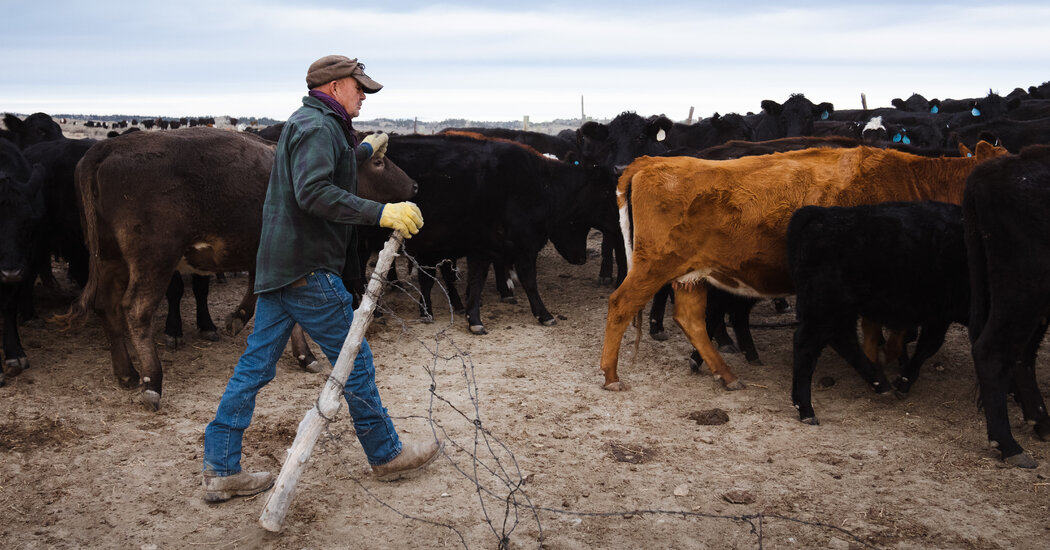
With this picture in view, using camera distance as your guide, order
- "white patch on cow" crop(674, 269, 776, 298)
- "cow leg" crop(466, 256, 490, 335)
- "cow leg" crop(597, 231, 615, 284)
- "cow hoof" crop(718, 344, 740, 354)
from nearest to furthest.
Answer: "white patch on cow" crop(674, 269, 776, 298), "cow hoof" crop(718, 344, 740, 354), "cow leg" crop(466, 256, 490, 335), "cow leg" crop(597, 231, 615, 284)

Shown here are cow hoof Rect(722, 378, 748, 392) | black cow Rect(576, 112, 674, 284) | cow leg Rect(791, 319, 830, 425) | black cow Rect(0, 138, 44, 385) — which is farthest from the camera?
black cow Rect(576, 112, 674, 284)

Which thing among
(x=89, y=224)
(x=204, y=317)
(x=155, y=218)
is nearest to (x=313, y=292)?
(x=155, y=218)

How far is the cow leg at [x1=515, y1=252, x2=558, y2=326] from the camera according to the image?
825cm

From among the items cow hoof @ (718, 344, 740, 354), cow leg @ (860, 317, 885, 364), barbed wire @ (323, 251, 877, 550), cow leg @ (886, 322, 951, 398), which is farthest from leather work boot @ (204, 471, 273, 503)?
cow leg @ (860, 317, 885, 364)

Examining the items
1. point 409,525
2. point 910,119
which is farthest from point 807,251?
point 910,119

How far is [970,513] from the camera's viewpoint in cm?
396

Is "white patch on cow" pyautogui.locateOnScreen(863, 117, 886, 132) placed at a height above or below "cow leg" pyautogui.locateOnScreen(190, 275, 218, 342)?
above

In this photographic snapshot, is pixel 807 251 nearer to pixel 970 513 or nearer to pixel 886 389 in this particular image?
pixel 886 389

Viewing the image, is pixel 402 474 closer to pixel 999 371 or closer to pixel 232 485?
pixel 232 485

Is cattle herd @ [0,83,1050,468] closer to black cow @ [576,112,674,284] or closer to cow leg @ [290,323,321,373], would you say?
cow leg @ [290,323,321,373]

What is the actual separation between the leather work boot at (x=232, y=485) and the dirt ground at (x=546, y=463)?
0.22 ft

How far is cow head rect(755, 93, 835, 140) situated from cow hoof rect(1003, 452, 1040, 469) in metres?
9.61

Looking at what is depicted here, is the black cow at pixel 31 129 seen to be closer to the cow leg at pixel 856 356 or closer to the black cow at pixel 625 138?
the black cow at pixel 625 138

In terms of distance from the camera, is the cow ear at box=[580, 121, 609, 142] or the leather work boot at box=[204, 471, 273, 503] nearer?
the leather work boot at box=[204, 471, 273, 503]
